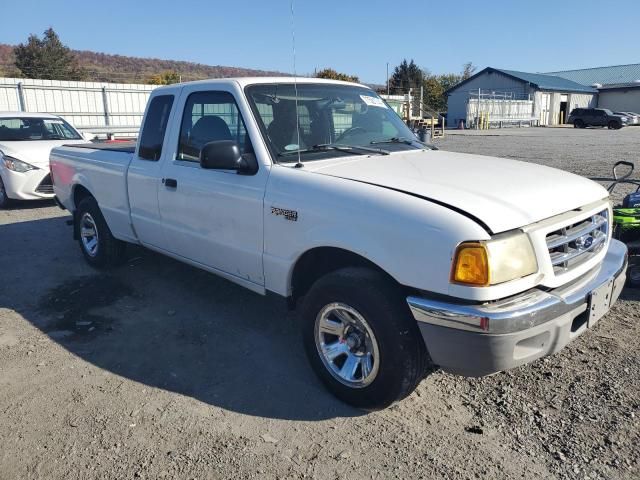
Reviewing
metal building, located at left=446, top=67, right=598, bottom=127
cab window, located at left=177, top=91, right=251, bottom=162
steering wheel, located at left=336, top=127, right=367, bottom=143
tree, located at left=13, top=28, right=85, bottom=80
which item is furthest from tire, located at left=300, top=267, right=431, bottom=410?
tree, located at left=13, top=28, right=85, bottom=80

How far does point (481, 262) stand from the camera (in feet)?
8.29

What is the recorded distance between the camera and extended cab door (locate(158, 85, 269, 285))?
3656 mm

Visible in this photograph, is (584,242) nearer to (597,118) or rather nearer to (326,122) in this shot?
(326,122)

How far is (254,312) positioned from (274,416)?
1.64 meters

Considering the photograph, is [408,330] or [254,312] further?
[254,312]

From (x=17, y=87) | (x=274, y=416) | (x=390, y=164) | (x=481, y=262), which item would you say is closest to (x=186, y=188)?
(x=390, y=164)

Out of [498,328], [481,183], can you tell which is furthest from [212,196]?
[498,328]

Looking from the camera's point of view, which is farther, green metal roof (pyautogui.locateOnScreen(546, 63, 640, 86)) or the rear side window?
green metal roof (pyautogui.locateOnScreen(546, 63, 640, 86))

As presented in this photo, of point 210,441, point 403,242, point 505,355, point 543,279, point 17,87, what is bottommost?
point 210,441

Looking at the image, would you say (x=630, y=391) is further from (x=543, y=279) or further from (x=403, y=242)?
(x=403, y=242)

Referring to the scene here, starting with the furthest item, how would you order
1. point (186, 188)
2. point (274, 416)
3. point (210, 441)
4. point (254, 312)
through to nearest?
point (254, 312) → point (186, 188) → point (274, 416) → point (210, 441)

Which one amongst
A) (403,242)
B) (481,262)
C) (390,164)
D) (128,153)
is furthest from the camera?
(128,153)

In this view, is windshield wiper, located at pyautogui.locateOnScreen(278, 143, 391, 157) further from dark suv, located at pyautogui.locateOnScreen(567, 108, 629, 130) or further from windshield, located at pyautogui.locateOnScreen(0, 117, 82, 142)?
dark suv, located at pyautogui.locateOnScreen(567, 108, 629, 130)

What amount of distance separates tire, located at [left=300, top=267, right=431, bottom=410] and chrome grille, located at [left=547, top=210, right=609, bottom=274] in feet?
2.80
